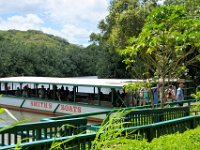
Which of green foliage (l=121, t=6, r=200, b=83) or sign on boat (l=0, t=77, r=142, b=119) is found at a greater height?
green foliage (l=121, t=6, r=200, b=83)

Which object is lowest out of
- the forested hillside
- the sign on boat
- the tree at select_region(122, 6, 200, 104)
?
the sign on boat

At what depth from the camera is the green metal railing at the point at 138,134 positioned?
3.60 meters

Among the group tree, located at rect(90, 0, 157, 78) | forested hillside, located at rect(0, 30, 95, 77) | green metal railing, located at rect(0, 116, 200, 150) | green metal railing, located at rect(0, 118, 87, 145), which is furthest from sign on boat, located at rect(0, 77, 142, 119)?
forested hillside, located at rect(0, 30, 95, 77)

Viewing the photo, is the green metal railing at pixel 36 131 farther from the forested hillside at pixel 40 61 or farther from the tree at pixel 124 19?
the forested hillside at pixel 40 61

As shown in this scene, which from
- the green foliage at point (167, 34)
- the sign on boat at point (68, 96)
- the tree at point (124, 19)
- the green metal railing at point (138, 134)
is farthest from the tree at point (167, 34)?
the tree at point (124, 19)

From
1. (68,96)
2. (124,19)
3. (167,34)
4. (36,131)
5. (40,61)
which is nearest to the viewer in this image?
(36,131)

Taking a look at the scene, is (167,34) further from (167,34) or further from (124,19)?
(124,19)

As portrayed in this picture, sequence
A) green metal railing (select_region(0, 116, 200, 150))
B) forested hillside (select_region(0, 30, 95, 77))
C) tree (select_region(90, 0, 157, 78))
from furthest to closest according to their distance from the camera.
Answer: forested hillside (select_region(0, 30, 95, 77)) < tree (select_region(90, 0, 157, 78)) < green metal railing (select_region(0, 116, 200, 150))

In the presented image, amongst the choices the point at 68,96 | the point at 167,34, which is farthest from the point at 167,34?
the point at 68,96

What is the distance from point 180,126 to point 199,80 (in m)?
22.9

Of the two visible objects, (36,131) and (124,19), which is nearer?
(36,131)

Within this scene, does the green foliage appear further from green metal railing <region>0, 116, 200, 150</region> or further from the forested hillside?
the forested hillside

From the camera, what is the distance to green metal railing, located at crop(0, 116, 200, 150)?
360cm

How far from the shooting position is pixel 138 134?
191 inches
